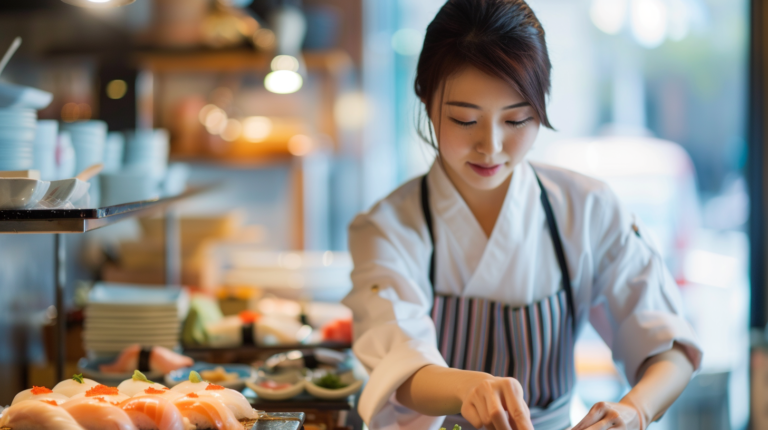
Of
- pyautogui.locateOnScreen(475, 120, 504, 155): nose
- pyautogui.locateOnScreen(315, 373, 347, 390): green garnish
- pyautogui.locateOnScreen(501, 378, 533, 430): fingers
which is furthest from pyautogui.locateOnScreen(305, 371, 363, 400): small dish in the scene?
pyautogui.locateOnScreen(475, 120, 504, 155): nose

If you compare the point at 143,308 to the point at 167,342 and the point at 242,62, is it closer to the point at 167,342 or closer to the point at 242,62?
the point at 167,342

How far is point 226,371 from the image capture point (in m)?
1.60

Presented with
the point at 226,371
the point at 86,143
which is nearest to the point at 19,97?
the point at 86,143

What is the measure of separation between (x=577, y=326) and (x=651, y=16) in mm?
3642

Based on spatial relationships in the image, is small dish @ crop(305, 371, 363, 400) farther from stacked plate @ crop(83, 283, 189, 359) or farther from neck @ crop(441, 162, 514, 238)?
stacked plate @ crop(83, 283, 189, 359)

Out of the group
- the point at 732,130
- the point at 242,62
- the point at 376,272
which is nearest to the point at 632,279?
the point at 376,272

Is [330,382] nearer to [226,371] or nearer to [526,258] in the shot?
[226,371]

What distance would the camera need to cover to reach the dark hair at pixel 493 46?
117 cm

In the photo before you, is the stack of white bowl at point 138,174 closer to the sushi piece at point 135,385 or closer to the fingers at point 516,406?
the sushi piece at point 135,385

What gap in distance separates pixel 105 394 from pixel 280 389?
52 centimetres

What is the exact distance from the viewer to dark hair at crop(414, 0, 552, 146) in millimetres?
1174

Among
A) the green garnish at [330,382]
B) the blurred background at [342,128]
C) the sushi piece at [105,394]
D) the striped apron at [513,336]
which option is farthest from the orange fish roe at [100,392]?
the blurred background at [342,128]

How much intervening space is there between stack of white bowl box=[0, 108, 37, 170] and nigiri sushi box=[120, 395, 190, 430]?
1.79 ft

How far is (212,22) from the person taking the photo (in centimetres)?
363
